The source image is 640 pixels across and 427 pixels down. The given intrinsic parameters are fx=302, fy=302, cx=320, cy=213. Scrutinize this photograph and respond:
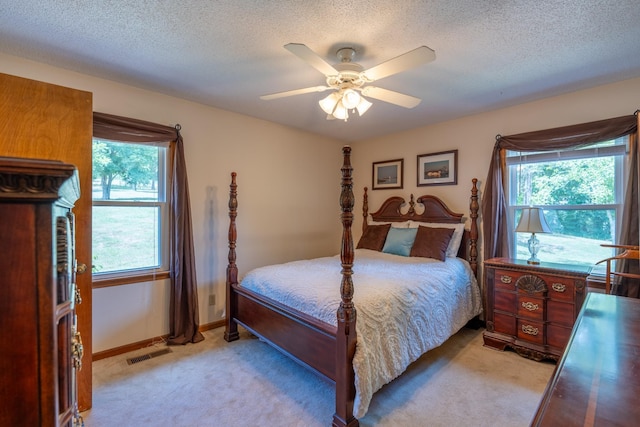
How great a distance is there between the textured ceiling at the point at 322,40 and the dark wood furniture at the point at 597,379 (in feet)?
5.36

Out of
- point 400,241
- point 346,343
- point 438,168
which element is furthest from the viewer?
point 438,168

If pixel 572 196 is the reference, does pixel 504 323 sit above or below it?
below

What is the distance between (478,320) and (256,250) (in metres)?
2.64

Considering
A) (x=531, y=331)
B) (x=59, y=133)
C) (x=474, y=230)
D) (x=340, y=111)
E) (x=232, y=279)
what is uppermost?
(x=340, y=111)

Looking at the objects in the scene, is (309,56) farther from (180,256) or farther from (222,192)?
(180,256)

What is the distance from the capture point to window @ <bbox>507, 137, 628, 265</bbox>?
2.68 meters

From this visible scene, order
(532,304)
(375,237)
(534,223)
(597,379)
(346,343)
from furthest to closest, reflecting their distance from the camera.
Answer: (375,237), (534,223), (532,304), (346,343), (597,379)

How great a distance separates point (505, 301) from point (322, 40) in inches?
106

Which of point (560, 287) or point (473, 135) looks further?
point (473, 135)

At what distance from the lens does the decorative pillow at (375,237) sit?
12.8 feet

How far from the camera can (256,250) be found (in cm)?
362

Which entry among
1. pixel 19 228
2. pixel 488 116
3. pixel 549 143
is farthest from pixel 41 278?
pixel 488 116

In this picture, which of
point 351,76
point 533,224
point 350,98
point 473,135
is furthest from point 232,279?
point 473,135

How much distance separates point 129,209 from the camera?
9.10ft
